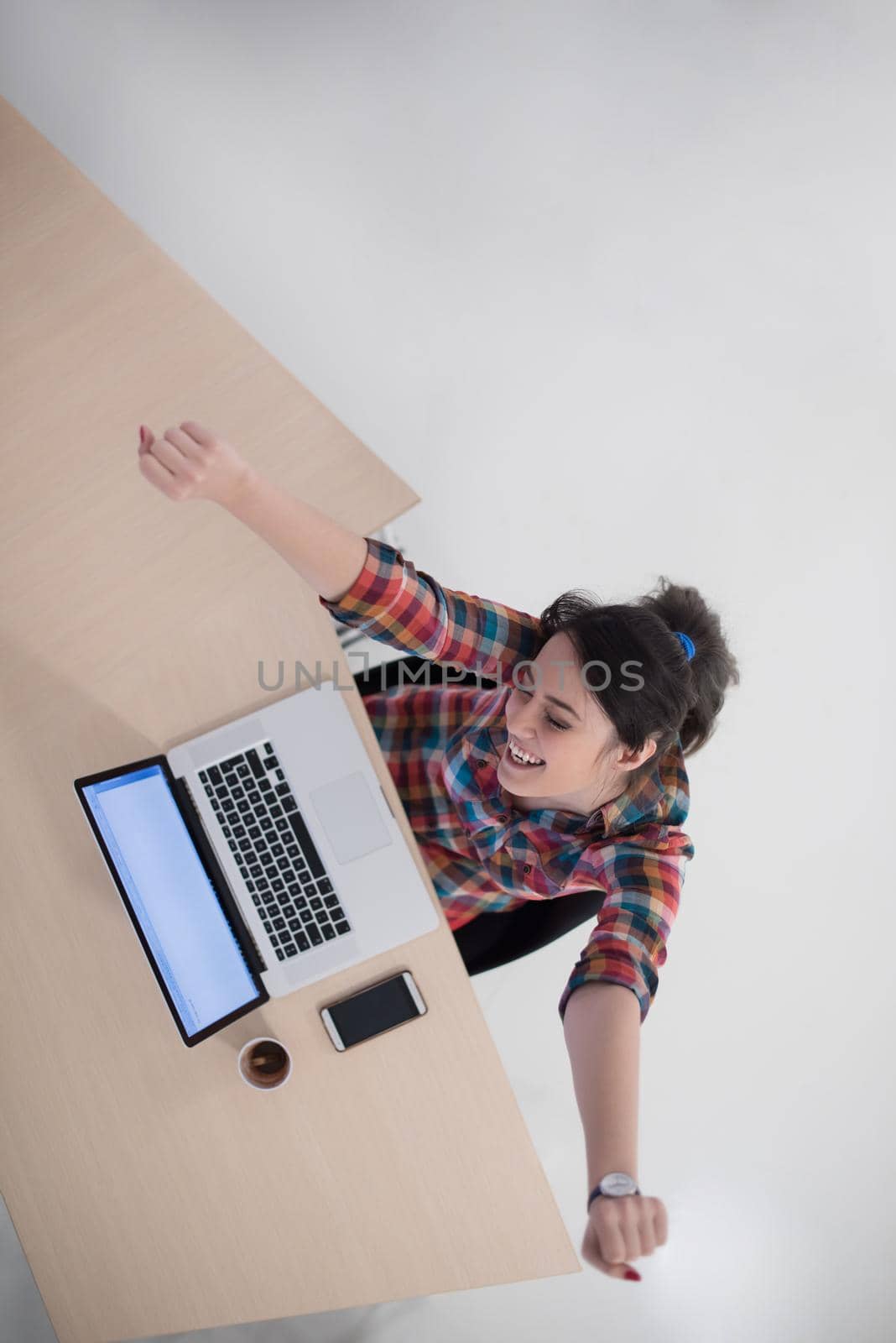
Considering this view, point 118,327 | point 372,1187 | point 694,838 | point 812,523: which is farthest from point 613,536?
point 372,1187

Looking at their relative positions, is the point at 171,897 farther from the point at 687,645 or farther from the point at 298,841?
the point at 687,645

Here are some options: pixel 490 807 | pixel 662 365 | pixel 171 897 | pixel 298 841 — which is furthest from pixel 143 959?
pixel 662 365

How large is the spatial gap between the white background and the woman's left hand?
3.61 ft

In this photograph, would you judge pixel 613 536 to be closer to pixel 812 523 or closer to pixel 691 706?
pixel 812 523

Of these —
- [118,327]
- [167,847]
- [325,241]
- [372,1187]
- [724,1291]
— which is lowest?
[724,1291]

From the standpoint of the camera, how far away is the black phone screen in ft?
3.94

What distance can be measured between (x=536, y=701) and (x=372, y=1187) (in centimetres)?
69

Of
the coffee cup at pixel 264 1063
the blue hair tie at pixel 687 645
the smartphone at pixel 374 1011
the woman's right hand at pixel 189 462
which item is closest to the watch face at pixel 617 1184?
the smartphone at pixel 374 1011

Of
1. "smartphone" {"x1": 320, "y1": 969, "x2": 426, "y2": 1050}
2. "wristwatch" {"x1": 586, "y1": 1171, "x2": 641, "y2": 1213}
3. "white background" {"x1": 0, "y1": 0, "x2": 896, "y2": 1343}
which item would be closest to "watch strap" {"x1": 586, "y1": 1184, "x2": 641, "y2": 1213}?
"wristwatch" {"x1": 586, "y1": 1171, "x2": 641, "y2": 1213}

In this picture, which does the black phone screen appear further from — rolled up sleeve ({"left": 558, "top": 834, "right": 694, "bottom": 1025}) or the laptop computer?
rolled up sleeve ({"left": 558, "top": 834, "right": 694, "bottom": 1025})

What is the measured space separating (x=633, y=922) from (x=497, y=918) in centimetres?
34

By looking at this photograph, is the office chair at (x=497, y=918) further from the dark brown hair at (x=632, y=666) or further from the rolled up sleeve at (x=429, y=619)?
the dark brown hair at (x=632, y=666)

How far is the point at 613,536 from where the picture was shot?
2.11 meters

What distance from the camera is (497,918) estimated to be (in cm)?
141
